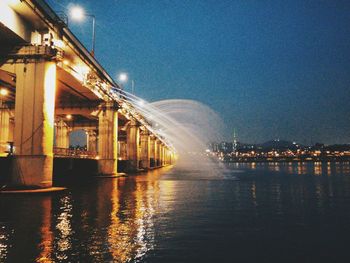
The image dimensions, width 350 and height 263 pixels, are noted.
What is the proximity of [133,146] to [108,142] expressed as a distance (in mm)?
18400

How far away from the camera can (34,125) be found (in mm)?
22406

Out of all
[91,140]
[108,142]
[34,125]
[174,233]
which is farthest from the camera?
[91,140]

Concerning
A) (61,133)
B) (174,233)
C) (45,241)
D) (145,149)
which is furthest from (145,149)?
(45,241)

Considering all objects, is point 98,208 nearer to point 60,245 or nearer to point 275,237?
point 60,245

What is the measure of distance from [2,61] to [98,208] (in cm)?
1524

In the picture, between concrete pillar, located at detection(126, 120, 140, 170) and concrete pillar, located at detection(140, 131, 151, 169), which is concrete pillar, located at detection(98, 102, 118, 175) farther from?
concrete pillar, located at detection(140, 131, 151, 169)

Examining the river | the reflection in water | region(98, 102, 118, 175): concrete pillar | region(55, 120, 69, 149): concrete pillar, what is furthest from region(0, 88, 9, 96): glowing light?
the reflection in water

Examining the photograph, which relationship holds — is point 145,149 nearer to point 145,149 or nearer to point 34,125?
point 145,149

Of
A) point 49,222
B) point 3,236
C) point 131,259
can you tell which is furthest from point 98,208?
point 131,259

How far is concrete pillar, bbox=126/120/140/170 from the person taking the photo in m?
61.1

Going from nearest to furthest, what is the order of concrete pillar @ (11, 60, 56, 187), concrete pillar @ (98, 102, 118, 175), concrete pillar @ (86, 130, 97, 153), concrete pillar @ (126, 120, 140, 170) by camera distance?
concrete pillar @ (11, 60, 56, 187)
concrete pillar @ (98, 102, 118, 175)
concrete pillar @ (126, 120, 140, 170)
concrete pillar @ (86, 130, 97, 153)

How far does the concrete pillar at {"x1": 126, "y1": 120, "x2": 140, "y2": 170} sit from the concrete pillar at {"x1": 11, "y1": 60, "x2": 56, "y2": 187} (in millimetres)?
38285

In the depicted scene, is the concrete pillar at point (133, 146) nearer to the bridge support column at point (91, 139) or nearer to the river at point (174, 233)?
the bridge support column at point (91, 139)

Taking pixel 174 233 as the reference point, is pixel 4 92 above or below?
above
